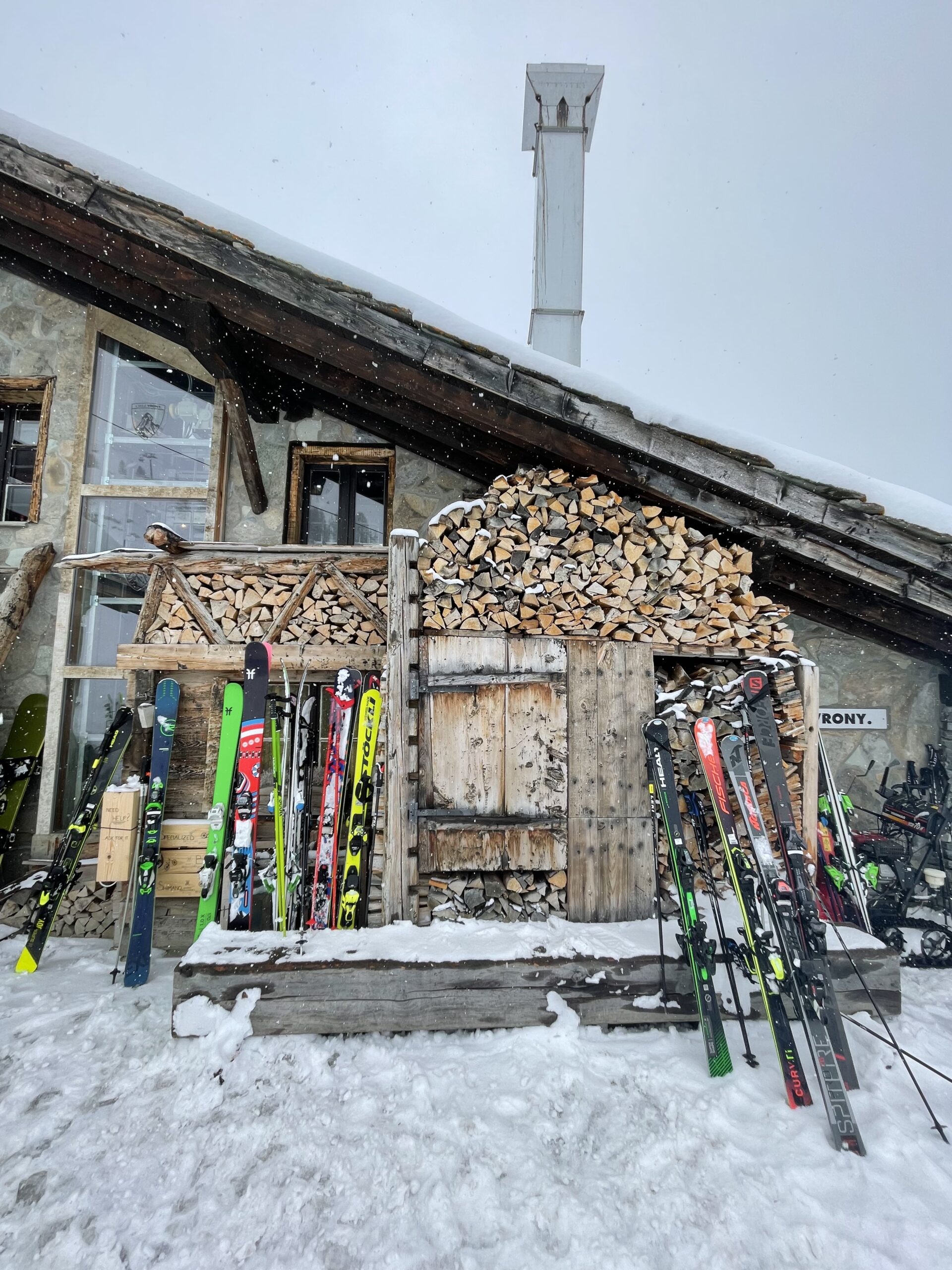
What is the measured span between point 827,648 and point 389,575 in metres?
4.35

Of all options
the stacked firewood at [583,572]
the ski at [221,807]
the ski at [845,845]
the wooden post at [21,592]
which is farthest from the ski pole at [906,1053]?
the wooden post at [21,592]

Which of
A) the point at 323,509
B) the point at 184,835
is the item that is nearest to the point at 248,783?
the point at 184,835

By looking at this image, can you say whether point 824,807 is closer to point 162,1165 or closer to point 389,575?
point 389,575

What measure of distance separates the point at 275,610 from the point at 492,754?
7.17 ft

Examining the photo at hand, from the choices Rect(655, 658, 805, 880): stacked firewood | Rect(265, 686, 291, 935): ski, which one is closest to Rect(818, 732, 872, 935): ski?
Rect(655, 658, 805, 880): stacked firewood

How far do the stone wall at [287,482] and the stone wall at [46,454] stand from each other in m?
1.69

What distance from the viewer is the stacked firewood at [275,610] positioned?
4.43 m

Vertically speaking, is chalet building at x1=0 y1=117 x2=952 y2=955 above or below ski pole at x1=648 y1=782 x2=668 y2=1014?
above

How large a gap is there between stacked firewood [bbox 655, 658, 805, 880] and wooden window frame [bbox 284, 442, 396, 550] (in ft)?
10.3

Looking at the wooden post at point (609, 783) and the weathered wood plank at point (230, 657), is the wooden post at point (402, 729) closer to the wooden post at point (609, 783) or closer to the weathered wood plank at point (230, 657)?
the weathered wood plank at point (230, 657)

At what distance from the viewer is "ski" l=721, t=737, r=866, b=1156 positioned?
2289 mm

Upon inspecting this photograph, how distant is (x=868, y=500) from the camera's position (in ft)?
13.1

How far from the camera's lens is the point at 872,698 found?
528 centimetres

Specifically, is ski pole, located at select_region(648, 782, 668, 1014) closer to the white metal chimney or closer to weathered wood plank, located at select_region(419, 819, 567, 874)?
weathered wood plank, located at select_region(419, 819, 567, 874)
